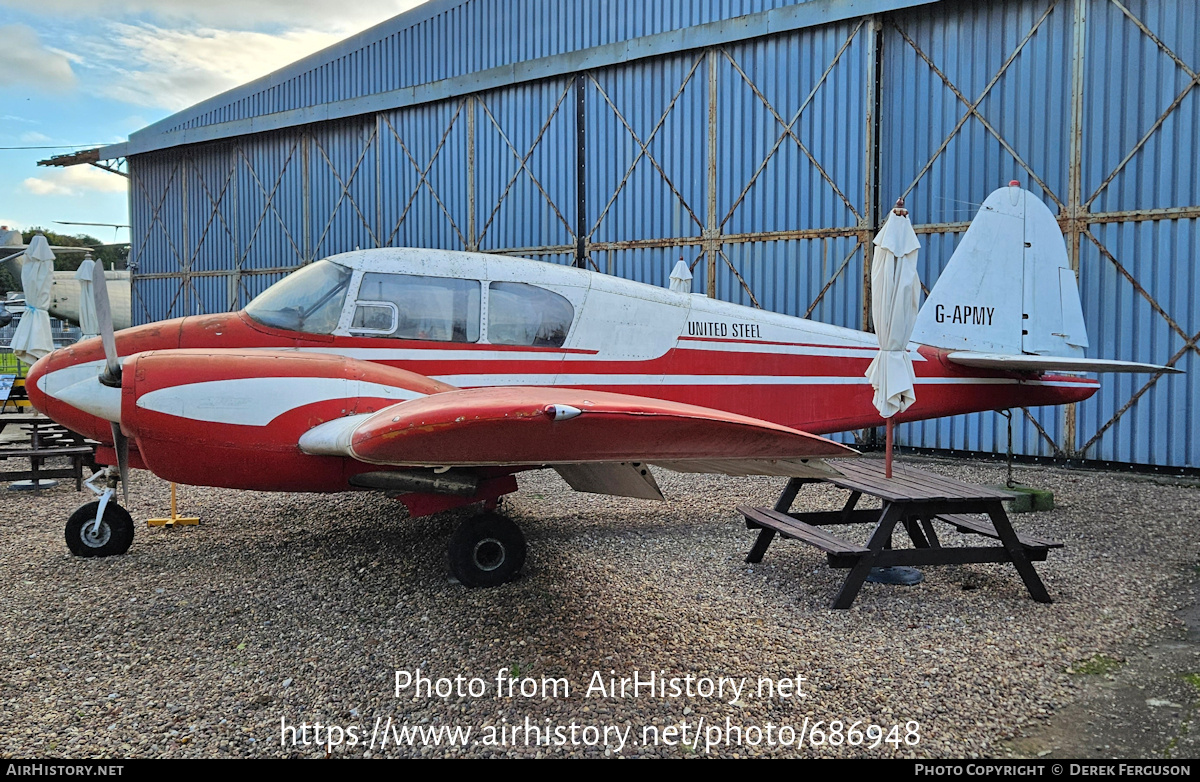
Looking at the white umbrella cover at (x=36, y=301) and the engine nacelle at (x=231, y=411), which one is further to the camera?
the white umbrella cover at (x=36, y=301)

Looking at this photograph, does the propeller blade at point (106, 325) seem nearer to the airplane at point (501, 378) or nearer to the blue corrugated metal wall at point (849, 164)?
the airplane at point (501, 378)

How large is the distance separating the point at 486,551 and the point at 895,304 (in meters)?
3.26

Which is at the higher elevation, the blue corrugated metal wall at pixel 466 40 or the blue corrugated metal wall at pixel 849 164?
the blue corrugated metal wall at pixel 466 40

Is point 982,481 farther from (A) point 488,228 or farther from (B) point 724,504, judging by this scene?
(A) point 488,228

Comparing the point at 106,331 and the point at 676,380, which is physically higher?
the point at 106,331

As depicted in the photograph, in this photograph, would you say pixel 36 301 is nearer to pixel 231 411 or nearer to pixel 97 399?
pixel 97 399

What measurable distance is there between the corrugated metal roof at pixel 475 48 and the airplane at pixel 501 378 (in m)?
6.22

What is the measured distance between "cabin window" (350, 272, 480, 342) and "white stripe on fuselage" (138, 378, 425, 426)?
99 centimetres

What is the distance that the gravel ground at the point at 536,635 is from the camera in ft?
10.9

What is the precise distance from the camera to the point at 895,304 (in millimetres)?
5219

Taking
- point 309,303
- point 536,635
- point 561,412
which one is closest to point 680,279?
point 309,303

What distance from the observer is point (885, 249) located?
5.22 meters

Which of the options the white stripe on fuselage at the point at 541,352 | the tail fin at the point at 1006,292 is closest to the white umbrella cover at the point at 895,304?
the white stripe on fuselage at the point at 541,352

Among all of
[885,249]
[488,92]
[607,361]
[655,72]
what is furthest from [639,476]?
[488,92]
